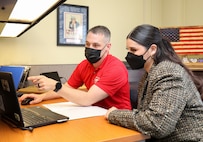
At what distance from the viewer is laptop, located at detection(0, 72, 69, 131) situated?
1.05 m

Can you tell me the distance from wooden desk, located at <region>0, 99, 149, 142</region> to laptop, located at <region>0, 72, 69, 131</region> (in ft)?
0.10

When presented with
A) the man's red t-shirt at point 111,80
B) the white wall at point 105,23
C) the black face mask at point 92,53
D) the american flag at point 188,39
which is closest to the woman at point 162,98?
the man's red t-shirt at point 111,80

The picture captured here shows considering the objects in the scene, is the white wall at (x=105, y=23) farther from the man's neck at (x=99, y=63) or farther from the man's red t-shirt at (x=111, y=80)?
the man's neck at (x=99, y=63)

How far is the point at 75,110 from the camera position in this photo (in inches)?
58.7

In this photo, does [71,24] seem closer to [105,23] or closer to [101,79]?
[105,23]

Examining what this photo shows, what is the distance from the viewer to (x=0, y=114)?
4.46ft

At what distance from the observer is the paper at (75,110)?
137 centimetres

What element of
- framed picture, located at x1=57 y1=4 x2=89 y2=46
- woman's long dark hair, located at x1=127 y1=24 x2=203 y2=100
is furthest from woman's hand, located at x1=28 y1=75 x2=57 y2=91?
framed picture, located at x1=57 y1=4 x2=89 y2=46

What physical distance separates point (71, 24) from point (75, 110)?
1.65m

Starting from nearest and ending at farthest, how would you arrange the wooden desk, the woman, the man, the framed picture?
the wooden desk, the woman, the man, the framed picture

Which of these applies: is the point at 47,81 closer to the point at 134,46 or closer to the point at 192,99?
the point at 134,46

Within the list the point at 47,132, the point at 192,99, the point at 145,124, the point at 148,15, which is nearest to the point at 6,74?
the point at 47,132

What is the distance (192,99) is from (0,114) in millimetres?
984

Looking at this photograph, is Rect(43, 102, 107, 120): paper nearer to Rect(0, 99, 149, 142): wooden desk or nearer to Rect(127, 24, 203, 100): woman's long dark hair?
Rect(0, 99, 149, 142): wooden desk
